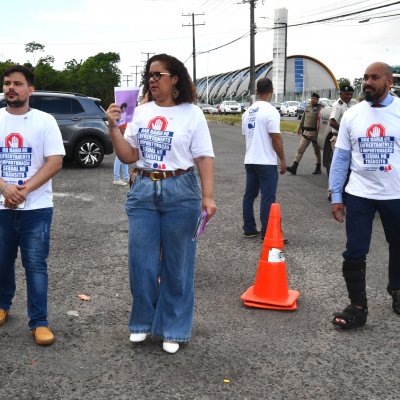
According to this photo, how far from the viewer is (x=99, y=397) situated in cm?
352

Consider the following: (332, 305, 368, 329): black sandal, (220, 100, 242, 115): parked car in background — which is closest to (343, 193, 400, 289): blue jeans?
(332, 305, 368, 329): black sandal

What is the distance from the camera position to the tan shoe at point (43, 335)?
4.22 m

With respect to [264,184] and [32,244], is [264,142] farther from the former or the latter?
[32,244]

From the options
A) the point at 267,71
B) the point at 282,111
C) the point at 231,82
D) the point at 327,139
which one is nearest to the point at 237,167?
the point at 327,139

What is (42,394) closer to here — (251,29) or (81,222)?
(81,222)

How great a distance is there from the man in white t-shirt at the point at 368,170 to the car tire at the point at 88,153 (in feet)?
34.6

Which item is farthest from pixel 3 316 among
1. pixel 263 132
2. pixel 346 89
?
pixel 346 89

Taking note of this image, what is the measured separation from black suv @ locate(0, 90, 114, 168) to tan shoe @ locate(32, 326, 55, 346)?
33.7ft

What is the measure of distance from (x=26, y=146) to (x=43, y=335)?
4.12 feet

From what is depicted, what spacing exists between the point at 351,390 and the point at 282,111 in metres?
52.6

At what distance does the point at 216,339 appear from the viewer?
175 inches

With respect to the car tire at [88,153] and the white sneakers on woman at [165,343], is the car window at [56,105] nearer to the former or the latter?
the car tire at [88,153]

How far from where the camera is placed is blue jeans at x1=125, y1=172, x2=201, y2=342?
13.5 feet

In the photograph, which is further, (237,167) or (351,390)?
(237,167)
